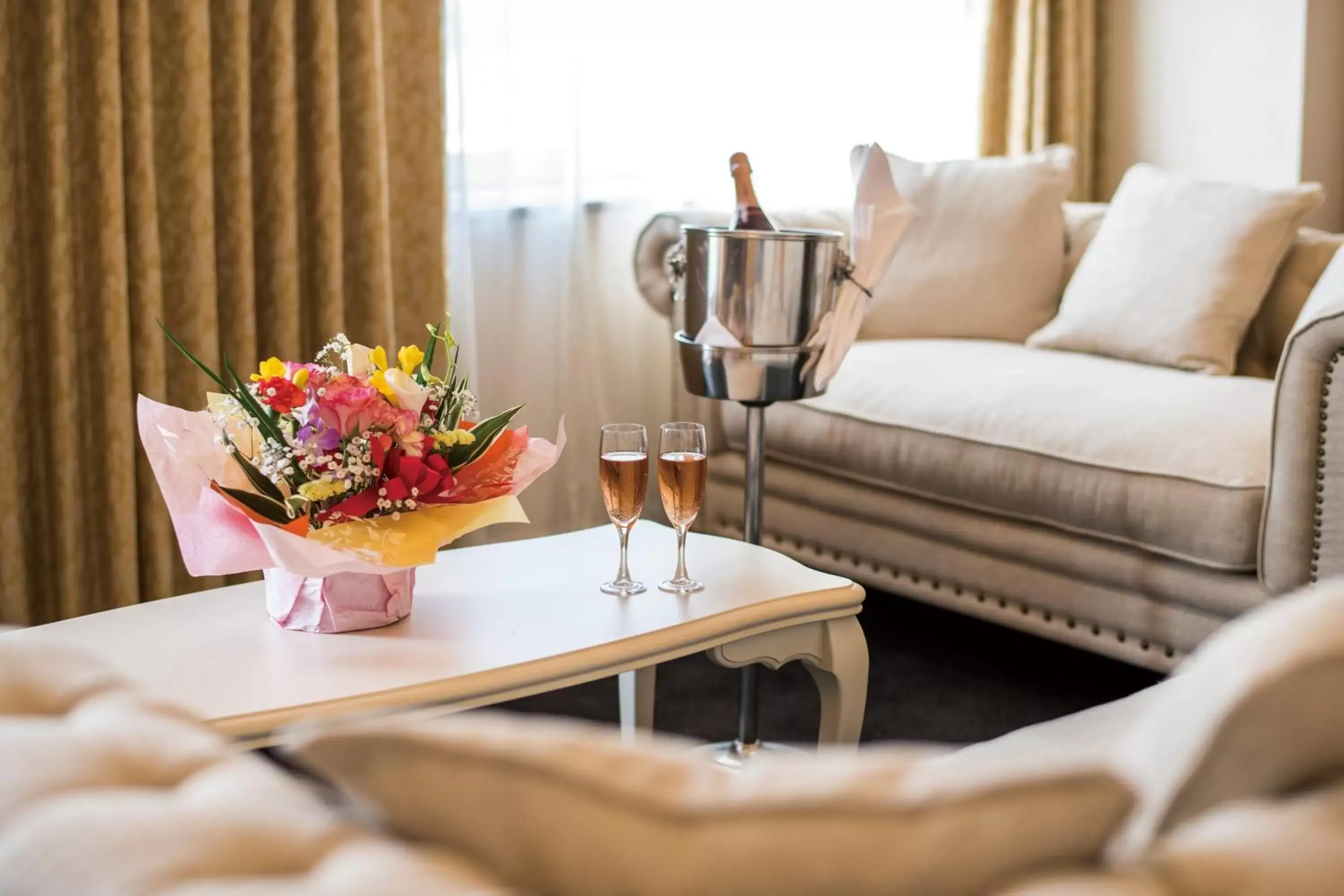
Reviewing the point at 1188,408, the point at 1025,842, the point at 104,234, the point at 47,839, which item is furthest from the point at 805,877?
the point at 104,234

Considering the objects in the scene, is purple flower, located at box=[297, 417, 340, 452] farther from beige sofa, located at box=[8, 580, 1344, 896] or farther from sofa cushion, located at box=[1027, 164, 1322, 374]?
sofa cushion, located at box=[1027, 164, 1322, 374]

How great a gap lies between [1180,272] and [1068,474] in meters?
0.72

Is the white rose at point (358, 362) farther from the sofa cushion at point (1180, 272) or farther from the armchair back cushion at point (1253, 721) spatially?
the sofa cushion at point (1180, 272)

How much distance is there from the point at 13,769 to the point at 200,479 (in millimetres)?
1038

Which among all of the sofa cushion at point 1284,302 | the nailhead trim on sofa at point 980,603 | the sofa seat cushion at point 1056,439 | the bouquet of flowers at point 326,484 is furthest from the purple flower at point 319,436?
the sofa cushion at point 1284,302

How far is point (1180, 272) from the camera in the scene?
114 inches

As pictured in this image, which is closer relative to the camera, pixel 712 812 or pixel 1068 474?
pixel 712 812

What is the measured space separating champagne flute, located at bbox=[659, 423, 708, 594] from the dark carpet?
2.35ft

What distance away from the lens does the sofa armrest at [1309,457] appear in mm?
2047

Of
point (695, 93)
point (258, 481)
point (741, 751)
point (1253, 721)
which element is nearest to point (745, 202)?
point (741, 751)

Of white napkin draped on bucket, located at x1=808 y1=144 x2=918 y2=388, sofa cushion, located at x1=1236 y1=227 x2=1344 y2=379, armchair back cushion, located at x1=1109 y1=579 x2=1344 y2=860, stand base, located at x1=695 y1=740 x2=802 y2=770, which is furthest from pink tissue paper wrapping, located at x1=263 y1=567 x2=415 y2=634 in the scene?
sofa cushion, located at x1=1236 y1=227 x2=1344 y2=379

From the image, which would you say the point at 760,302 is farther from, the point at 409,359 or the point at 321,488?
the point at 321,488

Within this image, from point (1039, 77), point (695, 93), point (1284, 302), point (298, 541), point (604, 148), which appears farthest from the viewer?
point (1039, 77)

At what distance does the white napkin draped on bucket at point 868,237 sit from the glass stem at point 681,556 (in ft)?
1.52
